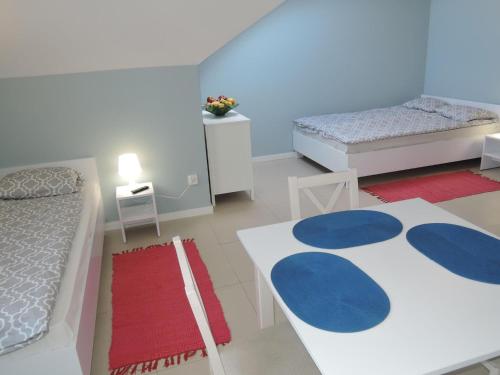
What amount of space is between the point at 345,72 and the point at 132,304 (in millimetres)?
4019

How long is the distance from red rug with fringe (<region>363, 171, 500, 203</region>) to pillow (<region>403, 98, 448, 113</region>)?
940mm

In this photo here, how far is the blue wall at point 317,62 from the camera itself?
4.82 meters

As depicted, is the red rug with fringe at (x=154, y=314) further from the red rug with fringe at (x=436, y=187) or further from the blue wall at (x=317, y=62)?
the blue wall at (x=317, y=62)

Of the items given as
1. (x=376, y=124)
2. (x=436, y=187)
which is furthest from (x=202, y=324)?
(x=376, y=124)

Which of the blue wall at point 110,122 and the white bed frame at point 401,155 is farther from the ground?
the blue wall at point 110,122

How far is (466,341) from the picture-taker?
107 cm

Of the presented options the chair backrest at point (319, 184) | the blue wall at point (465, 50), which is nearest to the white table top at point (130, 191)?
the chair backrest at point (319, 184)

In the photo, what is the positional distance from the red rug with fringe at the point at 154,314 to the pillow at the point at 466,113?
323 centimetres

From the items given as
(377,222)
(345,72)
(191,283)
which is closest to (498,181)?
(345,72)

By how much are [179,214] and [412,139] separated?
8.00 feet

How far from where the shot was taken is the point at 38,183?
9.31 feet

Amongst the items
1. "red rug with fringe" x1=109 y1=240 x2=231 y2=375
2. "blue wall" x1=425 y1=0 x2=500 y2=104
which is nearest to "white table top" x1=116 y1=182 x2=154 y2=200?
"red rug with fringe" x1=109 y1=240 x2=231 y2=375

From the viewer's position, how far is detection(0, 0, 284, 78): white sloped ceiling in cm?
238

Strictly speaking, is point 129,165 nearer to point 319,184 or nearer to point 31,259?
point 31,259
